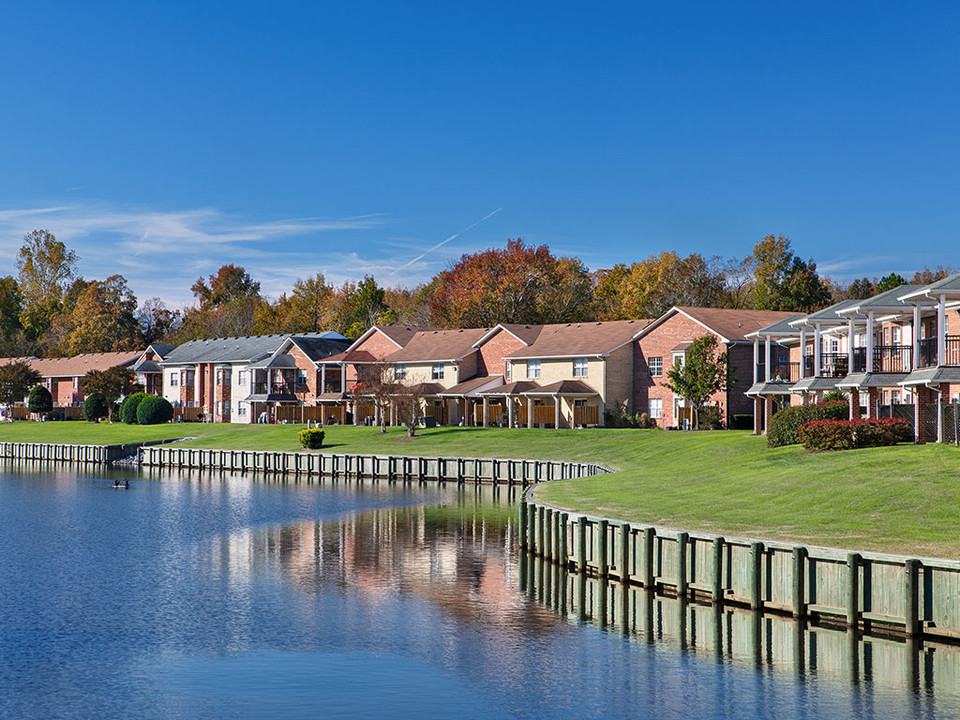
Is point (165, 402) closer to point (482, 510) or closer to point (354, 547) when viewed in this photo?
point (482, 510)

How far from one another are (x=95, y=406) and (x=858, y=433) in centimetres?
9400

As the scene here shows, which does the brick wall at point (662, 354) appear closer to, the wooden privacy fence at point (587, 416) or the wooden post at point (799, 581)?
the wooden privacy fence at point (587, 416)

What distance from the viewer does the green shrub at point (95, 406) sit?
396ft

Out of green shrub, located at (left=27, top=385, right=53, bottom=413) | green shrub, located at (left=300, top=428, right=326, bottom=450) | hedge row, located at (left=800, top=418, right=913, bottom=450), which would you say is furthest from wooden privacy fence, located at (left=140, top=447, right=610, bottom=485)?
green shrub, located at (left=27, top=385, right=53, bottom=413)

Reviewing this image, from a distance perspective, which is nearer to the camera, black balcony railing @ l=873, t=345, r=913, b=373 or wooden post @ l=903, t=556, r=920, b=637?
wooden post @ l=903, t=556, r=920, b=637

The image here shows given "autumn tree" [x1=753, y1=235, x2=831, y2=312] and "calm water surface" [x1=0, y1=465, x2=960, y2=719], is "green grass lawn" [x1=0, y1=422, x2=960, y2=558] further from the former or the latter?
"autumn tree" [x1=753, y1=235, x2=831, y2=312]

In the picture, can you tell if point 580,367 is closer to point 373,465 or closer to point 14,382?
point 373,465

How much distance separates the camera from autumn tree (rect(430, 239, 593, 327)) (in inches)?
5027

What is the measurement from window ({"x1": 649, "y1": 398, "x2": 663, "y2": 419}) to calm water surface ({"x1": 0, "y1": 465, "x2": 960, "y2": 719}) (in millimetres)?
43671

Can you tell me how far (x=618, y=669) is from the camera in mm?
22438

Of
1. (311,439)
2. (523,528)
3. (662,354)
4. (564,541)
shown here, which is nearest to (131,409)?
(311,439)

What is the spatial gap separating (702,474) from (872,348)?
1066 cm

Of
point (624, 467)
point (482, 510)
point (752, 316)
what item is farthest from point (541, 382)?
point (482, 510)

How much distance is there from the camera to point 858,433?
44875 millimetres
